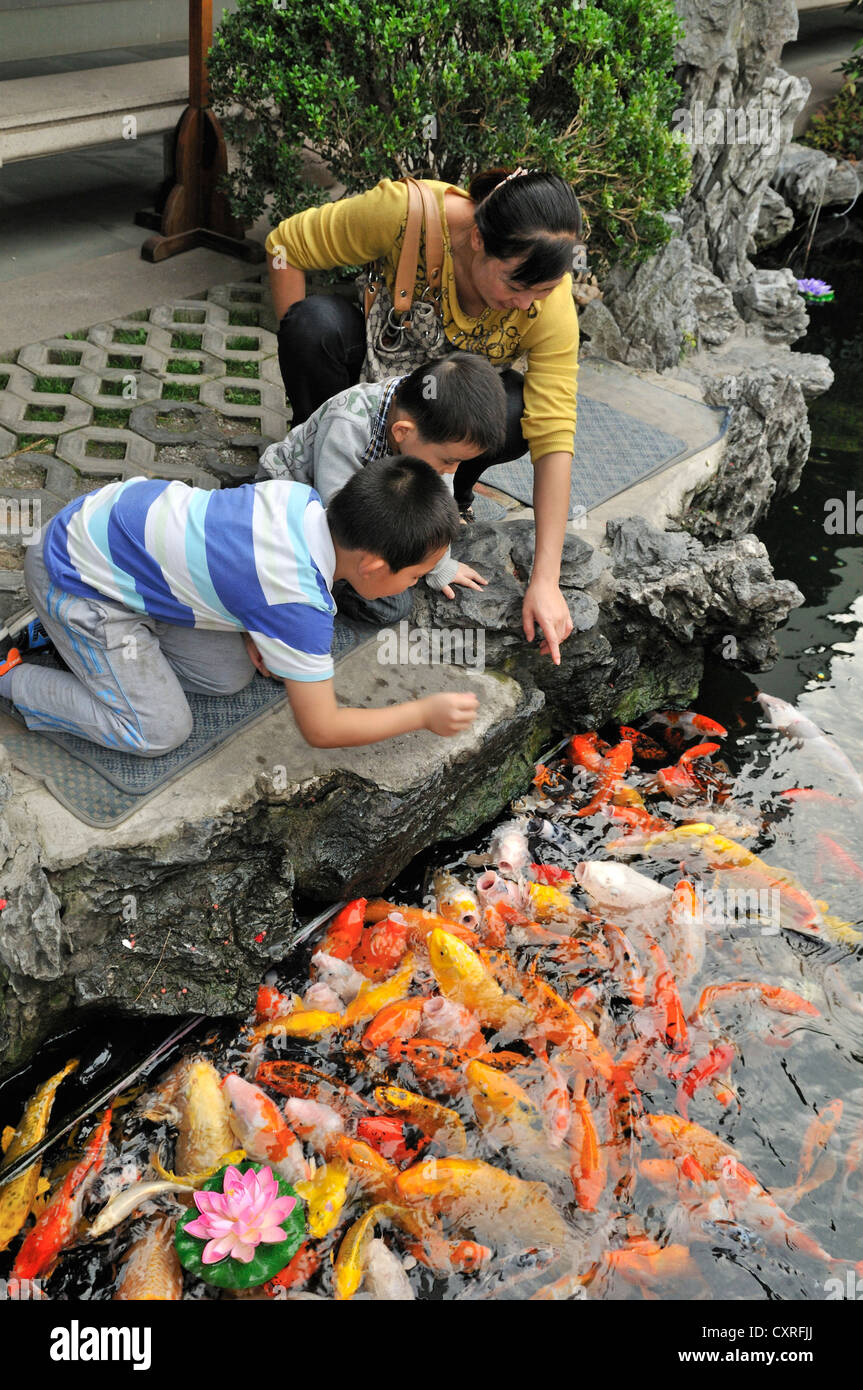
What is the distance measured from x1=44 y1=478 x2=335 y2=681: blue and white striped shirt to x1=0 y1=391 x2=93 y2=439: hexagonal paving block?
155 cm

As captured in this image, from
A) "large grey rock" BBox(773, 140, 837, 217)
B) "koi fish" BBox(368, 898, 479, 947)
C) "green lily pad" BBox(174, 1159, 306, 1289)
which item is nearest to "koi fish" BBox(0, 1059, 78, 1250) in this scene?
"green lily pad" BBox(174, 1159, 306, 1289)

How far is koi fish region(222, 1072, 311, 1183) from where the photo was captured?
2613mm

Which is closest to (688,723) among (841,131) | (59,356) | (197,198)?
(59,356)

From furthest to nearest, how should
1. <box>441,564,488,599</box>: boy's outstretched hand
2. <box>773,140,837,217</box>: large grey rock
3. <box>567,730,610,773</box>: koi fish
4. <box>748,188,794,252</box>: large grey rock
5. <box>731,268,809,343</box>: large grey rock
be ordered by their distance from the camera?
<box>773,140,837,217</box>: large grey rock
<box>748,188,794,252</box>: large grey rock
<box>731,268,809,343</box>: large grey rock
<box>567,730,610,773</box>: koi fish
<box>441,564,488,599</box>: boy's outstretched hand

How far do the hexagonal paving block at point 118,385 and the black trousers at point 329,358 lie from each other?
39.2 inches

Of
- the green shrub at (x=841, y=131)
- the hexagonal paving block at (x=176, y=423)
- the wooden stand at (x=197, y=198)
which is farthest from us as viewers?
the green shrub at (x=841, y=131)

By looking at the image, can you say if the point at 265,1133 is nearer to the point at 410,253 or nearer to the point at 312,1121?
the point at 312,1121

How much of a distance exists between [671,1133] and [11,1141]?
1.65m

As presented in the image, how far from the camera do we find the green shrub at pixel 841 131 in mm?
9281

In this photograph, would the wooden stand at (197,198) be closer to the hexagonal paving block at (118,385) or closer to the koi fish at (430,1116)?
the hexagonal paving block at (118,385)

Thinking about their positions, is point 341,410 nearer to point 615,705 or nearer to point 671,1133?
point 615,705

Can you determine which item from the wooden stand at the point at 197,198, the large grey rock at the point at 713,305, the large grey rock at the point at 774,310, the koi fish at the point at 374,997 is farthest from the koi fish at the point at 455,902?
the large grey rock at the point at 774,310

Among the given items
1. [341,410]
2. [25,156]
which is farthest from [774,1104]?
[25,156]

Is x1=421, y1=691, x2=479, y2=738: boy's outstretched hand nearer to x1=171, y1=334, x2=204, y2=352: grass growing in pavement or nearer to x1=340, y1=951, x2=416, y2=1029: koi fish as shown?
x1=340, y1=951, x2=416, y2=1029: koi fish
